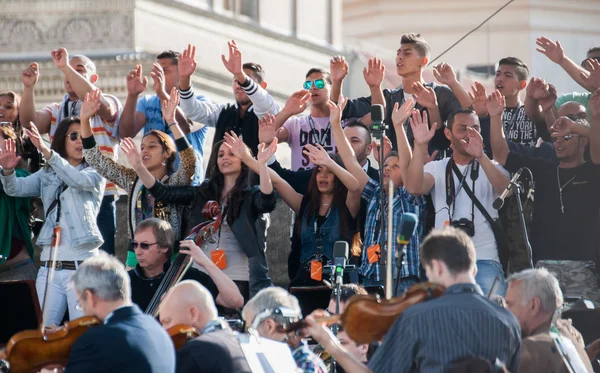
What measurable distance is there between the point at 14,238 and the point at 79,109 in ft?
4.30

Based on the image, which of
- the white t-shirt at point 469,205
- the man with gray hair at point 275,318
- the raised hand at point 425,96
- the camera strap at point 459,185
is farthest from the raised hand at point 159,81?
the man with gray hair at point 275,318

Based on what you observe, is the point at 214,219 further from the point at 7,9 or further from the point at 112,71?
the point at 7,9

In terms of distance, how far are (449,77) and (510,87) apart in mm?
496

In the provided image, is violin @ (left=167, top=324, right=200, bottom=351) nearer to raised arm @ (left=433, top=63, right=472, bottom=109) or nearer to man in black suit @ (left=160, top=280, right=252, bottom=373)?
man in black suit @ (left=160, top=280, right=252, bottom=373)

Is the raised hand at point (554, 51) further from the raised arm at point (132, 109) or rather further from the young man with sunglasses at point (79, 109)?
the young man with sunglasses at point (79, 109)

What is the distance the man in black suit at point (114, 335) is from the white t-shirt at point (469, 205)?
11.1 feet

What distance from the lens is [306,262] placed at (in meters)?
11.6

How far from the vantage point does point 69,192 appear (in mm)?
12094

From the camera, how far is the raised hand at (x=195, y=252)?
421 inches

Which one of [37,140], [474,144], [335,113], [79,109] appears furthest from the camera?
Result: [79,109]

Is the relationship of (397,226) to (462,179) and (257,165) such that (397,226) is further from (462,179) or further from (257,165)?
(257,165)

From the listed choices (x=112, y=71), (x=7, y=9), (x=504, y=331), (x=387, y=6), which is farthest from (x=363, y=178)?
(x=387, y=6)

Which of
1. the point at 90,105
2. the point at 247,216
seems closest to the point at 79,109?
the point at 90,105

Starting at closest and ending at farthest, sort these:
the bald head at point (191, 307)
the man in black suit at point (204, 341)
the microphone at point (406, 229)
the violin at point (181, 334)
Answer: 1. the man in black suit at point (204, 341)
2. the microphone at point (406, 229)
3. the violin at point (181, 334)
4. the bald head at point (191, 307)
